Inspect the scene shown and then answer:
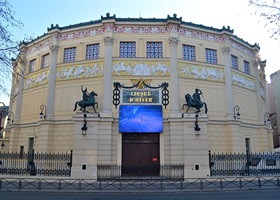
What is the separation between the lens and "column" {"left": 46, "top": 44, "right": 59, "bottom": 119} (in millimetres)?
24875

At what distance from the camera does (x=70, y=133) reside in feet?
78.9

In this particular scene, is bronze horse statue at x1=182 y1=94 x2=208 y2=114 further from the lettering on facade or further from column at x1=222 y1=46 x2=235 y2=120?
column at x1=222 y1=46 x2=235 y2=120

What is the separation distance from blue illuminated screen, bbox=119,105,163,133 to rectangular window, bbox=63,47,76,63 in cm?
774

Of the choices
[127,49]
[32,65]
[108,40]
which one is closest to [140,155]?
[127,49]

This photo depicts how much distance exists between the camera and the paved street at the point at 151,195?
42.4ft

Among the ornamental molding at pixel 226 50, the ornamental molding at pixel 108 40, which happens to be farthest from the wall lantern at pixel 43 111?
the ornamental molding at pixel 226 50

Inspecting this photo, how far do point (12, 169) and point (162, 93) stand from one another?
15031 mm

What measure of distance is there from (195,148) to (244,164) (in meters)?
4.97

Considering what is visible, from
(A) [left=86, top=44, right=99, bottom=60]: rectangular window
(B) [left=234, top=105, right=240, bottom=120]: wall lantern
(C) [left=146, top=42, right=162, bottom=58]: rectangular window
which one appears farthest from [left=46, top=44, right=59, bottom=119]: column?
(B) [left=234, top=105, right=240, bottom=120]: wall lantern

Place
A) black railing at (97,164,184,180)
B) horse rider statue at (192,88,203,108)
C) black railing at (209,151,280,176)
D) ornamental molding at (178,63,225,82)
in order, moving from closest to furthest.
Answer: black railing at (97,164,184,180) → black railing at (209,151,280,176) → horse rider statue at (192,88,203,108) → ornamental molding at (178,63,225,82)

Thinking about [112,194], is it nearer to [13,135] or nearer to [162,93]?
[162,93]

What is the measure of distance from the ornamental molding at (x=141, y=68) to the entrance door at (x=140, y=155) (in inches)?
231

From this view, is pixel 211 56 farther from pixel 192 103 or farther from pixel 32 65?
pixel 32 65

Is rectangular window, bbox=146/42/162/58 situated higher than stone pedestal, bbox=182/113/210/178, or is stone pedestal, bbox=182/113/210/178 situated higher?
rectangular window, bbox=146/42/162/58
